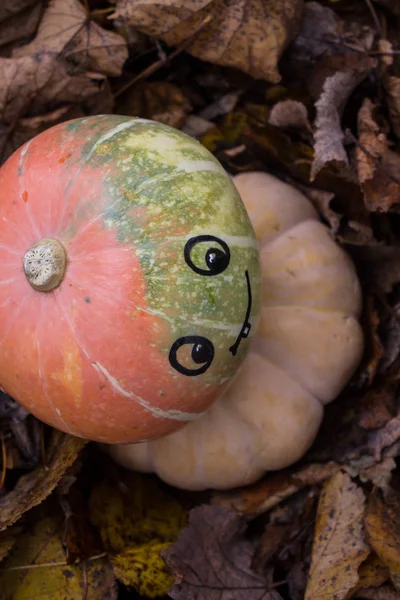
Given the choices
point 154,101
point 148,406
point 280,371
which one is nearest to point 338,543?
point 280,371

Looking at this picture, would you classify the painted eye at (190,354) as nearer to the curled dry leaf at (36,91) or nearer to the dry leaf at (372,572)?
the dry leaf at (372,572)

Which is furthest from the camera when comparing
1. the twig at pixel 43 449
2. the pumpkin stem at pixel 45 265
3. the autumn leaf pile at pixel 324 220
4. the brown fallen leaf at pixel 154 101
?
the brown fallen leaf at pixel 154 101

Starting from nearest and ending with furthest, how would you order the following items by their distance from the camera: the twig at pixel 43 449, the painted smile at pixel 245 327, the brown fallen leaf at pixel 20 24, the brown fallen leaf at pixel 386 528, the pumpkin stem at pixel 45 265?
the pumpkin stem at pixel 45 265, the painted smile at pixel 245 327, the brown fallen leaf at pixel 386 528, the twig at pixel 43 449, the brown fallen leaf at pixel 20 24

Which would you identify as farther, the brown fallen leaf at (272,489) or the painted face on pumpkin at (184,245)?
the brown fallen leaf at (272,489)

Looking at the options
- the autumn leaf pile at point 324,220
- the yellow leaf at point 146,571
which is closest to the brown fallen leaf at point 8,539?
the autumn leaf pile at point 324,220

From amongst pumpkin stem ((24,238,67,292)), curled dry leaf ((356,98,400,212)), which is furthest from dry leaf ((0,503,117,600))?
curled dry leaf ((356,98,400,212))

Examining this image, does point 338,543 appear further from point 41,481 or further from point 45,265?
point 45,265
